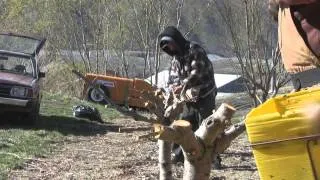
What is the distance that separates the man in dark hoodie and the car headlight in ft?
15.0

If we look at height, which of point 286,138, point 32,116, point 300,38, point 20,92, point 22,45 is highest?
point 22,45

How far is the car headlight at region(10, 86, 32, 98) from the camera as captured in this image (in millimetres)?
12125

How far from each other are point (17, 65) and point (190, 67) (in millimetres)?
5857

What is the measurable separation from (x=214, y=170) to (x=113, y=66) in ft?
94.0

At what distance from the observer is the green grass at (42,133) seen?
9.56 meters

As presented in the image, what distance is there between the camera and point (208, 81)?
26.8 feet

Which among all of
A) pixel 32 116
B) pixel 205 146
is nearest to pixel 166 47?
pixel 205 146

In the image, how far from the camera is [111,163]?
30.7 ft

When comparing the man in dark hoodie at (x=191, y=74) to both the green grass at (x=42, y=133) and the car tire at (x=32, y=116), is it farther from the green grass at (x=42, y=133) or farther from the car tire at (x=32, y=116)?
the car tire at (x=32, y=116)

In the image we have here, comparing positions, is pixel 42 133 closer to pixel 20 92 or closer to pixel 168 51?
pixel 20 92

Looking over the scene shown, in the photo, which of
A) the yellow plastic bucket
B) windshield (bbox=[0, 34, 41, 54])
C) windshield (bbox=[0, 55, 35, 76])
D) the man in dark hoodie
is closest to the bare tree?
the man in dark hoodie

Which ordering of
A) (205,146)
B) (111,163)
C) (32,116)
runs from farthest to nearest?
(32,116), (111,163), (205,146)

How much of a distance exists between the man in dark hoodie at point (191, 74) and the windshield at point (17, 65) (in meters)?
5.40

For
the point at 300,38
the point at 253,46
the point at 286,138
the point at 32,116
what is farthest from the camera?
the point at 32,116
